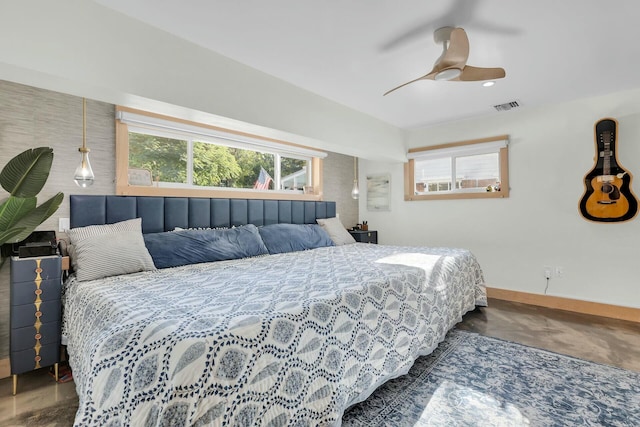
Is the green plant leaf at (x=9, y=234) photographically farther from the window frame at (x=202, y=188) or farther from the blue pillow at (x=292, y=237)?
the blue pillow at (x=292, y=237)

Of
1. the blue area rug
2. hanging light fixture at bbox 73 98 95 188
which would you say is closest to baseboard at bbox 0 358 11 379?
hanging light fixture at bbox 73 98 95 188

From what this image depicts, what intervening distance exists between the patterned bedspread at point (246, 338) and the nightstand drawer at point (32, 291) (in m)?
0.08

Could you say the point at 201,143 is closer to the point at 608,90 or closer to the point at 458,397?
the point at 458,397

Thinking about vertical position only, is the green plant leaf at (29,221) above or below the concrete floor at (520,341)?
above

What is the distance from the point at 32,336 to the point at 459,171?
15.6ft

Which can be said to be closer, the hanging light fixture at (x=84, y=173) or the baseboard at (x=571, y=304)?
the hanging light fixture at (x=84, y=173)

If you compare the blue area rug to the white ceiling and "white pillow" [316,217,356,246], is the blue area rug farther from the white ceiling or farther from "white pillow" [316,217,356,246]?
the white ceiling

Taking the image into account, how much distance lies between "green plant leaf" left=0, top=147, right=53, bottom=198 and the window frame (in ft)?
2.39

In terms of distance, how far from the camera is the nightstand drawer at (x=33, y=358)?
75.3 inches

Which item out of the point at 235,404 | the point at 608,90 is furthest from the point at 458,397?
the point at 608,90

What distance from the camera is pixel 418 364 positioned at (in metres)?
2.22

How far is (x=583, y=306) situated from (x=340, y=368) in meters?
3.37

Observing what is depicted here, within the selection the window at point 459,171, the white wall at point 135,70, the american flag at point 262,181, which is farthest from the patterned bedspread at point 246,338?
the window at point 459,171

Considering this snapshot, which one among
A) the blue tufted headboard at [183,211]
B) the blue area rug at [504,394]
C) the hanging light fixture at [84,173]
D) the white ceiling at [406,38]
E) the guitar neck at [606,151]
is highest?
the white ceiling at [406,38]
